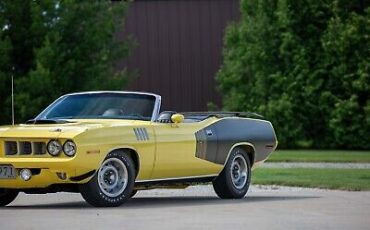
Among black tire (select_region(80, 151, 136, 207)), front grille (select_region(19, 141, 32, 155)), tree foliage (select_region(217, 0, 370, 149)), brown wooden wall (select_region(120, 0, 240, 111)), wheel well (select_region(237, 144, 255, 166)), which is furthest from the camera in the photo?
brown wooden wall (select_region(120, 0, 240, 111))

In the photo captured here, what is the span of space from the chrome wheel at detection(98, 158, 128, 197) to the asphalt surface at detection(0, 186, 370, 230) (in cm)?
24

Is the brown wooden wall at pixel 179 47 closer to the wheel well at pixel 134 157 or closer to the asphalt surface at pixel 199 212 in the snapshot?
the asphalt surface at pixel 199 212

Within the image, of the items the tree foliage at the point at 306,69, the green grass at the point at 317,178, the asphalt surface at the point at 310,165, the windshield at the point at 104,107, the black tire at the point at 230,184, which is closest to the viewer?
the windshield at the point at 104,107

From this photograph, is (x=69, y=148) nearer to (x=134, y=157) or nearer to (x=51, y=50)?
(x=134, y=157)

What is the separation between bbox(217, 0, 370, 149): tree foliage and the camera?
32.2 metres

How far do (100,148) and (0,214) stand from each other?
1.37 metres

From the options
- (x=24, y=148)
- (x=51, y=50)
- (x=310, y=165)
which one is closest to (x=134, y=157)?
(x=24, y=148)

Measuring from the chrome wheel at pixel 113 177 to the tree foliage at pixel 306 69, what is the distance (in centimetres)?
2059

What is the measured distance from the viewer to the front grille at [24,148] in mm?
11805

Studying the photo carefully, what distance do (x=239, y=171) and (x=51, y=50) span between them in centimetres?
1494

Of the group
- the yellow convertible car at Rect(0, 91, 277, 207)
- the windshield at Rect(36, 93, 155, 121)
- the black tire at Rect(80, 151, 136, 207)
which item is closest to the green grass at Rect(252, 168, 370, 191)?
the yellow convertible car at Rect(0, 91, 277, 207)

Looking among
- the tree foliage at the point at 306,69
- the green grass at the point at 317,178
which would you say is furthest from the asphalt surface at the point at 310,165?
the tree foliage at the point at 306,69

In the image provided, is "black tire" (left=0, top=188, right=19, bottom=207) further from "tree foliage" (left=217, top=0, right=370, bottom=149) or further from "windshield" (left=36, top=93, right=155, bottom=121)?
"tree foliage" (left=217, top=0, right=370, bottom=149)

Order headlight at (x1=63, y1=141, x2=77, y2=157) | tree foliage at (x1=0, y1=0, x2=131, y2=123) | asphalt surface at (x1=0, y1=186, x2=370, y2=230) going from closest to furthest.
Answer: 1. asphalt surface at (x1=0, y1=186, x2=370, y2=230)
2. headlight at (x1=63, y1=141, x2=77, y2=157)
3. tree foliage at (x1=0, y1=0, x2=131, y2=123)
